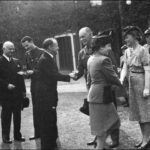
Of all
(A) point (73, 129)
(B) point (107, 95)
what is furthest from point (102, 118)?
(A) point (73, 129)

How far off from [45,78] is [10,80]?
1269 millimetres

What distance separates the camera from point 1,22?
24500 millimetres

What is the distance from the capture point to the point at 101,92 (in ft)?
19.9

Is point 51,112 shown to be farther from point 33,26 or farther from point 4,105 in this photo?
point 33,26

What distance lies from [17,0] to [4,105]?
17.5 m

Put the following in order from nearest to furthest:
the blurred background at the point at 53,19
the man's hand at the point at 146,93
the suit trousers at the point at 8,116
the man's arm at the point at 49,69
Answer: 1. the man's hand at the point at 146,93
2. the man's arm at the point at 49,69
3. the suit trousers at the point at 8,116
4. the blurred background at the point at 53,19

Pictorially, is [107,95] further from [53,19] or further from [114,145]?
[53,19]

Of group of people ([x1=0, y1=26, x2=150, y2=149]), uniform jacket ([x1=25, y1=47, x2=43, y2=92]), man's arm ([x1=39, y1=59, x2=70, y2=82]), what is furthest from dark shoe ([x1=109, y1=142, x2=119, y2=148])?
uniform jacket ([x1=25, y1=47, x2=43, y2=92])

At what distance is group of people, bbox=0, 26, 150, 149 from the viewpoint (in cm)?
611

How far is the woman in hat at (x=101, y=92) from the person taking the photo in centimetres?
604

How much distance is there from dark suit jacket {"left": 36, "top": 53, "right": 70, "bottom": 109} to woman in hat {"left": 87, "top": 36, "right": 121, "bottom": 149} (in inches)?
30.6

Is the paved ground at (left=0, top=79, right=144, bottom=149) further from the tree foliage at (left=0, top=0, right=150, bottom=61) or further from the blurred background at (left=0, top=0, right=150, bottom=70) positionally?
the tree foliage at (left=0, top=0, right=150, bottom=61)

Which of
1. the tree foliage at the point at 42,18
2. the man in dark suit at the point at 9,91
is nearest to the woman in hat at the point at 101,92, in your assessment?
the man in dark suit at the point at 9,91

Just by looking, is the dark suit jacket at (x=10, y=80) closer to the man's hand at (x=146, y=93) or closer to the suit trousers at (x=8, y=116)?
the suit trousers at (x=8, y=116)
